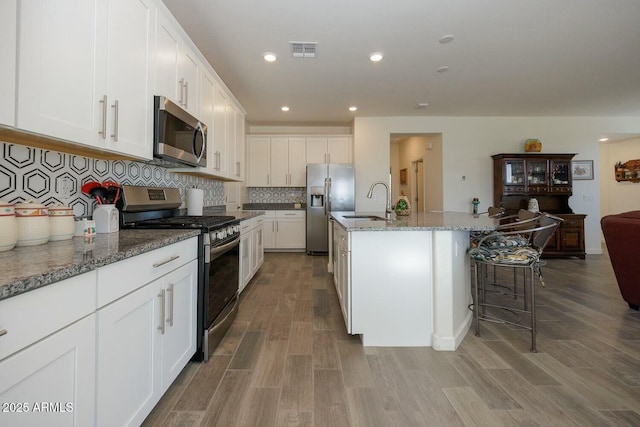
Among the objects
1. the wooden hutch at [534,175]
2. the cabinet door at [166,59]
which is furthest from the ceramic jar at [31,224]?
the wooden hutch at [534,175]

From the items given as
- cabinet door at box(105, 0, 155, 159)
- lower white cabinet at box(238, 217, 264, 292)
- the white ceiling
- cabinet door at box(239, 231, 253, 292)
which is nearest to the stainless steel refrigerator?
the white ceiling

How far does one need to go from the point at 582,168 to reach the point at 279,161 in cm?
592

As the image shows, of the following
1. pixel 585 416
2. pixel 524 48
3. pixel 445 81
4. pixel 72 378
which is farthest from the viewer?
pixel 445 81

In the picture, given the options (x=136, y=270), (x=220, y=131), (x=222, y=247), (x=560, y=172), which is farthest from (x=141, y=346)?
(x=560, y=172)

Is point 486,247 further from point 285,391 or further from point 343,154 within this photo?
point 343,154

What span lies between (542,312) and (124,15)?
3832mm

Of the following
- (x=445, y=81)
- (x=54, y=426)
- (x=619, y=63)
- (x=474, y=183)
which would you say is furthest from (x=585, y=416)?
(x=474, y=183)

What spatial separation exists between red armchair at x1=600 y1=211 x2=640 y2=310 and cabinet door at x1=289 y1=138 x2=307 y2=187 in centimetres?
454

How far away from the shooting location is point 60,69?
1.19 meters

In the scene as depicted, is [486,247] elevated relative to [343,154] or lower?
lower

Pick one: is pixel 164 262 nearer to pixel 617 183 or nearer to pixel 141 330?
pixel 141 330

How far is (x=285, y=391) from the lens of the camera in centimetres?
159

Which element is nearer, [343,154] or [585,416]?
[585,416]

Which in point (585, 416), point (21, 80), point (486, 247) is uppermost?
point (21, 80)
